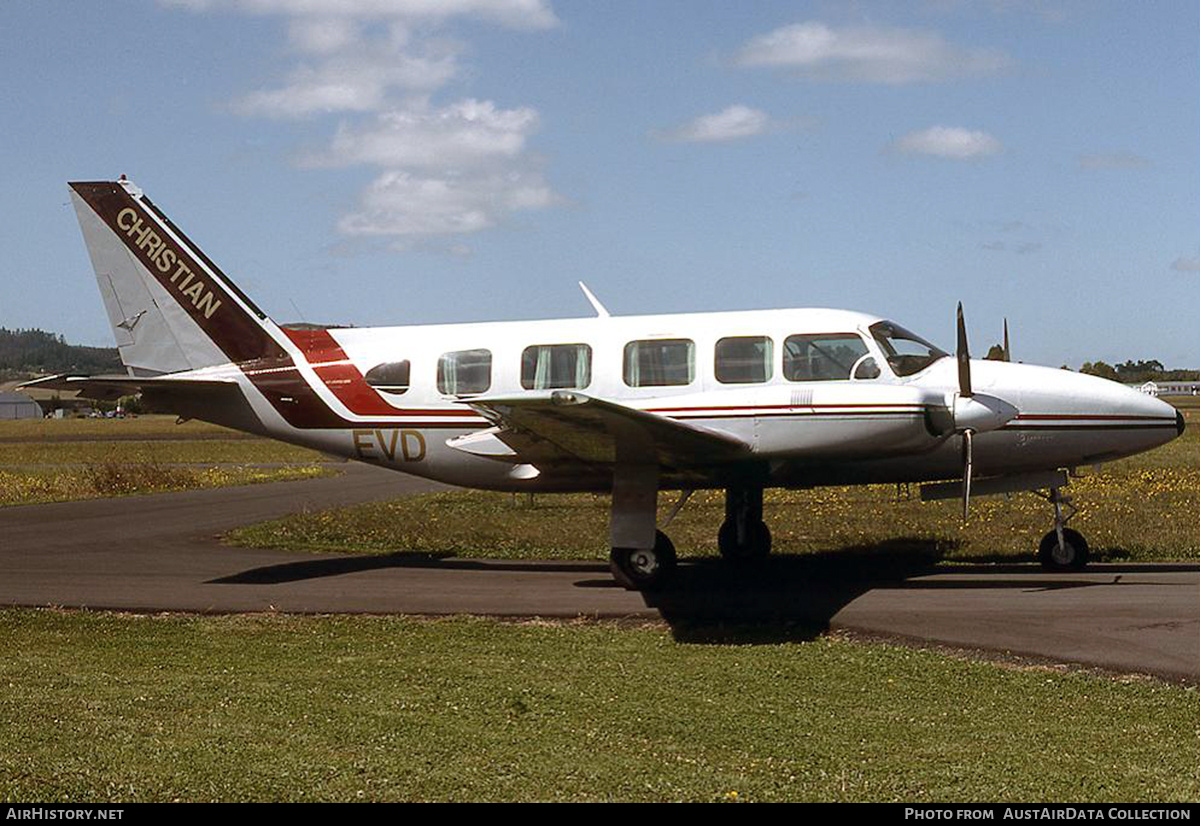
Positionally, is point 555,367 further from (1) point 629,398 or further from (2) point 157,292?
(2) point 157,292

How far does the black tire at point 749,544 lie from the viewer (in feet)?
55.2

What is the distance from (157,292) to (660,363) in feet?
24.7

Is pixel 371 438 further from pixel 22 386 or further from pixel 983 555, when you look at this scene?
pixel 983 555

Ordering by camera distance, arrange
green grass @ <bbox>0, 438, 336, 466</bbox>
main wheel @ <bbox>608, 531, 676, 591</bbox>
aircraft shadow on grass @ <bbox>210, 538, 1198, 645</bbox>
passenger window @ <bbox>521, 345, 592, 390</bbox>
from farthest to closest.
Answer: green grass @ <bbox>0, 438, 336, 466</bbox>, passenger window @ <bbox>521, 345, 592, 390</bbox>, main wheel @ <bbox>608, 531, 676, 591</bbox>, aircraft shadow on grass @ <bbox>210, 538, 1198, 645</bbox>

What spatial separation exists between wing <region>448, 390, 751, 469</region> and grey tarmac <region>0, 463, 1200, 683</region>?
1593 mm

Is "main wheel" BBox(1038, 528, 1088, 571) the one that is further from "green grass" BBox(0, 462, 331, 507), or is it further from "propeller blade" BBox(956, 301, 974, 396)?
"green grass" BBox(0, 462, 331, 507)

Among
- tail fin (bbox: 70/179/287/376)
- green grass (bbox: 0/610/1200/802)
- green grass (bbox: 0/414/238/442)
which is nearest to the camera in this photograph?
green grass (bbox: 0/610/1200/802)

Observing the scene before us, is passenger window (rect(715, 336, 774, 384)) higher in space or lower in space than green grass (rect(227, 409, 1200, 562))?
higher

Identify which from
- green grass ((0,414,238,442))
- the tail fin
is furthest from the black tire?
green grass ((0,414,238,442))

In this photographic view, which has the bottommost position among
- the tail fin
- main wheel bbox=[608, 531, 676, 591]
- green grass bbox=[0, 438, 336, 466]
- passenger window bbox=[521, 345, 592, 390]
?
green grass bbox=[0, 438, 336, 466]

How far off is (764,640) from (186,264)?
34.7 ft

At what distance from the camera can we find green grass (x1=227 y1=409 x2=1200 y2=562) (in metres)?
18.3

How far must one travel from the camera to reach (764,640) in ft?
37.9
